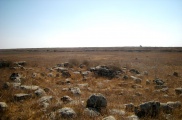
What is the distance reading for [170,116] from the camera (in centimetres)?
564

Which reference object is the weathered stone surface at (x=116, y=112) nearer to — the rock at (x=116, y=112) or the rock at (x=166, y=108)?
the rock at (x=116, y=112)

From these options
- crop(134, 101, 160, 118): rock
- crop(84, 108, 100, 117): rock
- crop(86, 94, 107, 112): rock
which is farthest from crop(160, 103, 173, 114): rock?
crop(84, 108, 100, 117): rock

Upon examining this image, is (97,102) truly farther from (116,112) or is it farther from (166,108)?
(166,108)

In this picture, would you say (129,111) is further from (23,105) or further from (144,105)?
(23,105)

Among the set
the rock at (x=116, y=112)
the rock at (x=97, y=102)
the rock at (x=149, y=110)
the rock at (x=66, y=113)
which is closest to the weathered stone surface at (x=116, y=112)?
the rock at (x=116, y=112)

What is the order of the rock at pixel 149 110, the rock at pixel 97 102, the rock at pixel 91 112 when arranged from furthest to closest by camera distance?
1. the rock at pixel 97 102
2. the rock at pixel 149 110
3. the rock at pixel 91 112

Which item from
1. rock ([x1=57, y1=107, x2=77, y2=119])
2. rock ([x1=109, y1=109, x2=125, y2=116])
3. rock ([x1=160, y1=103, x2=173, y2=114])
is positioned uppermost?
rock ([x1=57, y1=107, x2=77, y2=119])

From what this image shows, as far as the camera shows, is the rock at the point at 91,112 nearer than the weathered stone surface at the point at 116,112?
Yes

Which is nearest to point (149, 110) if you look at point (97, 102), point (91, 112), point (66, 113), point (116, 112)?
point (116, 112)

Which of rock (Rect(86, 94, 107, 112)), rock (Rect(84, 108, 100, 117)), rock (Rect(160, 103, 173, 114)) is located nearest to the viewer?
rock (Rect(84, 108, 100, 117))

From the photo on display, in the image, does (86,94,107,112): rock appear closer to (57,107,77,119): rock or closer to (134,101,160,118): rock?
(57,107,77,119): rock

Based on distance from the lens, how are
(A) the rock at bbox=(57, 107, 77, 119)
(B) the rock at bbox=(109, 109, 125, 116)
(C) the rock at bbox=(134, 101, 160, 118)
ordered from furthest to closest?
(B) the rock at bbox=(109, 109, 125, 116), (C) the rock at bbox=(134, 101, 160, 118), (A) the rock at bbox=(57, 107, 77, 119)

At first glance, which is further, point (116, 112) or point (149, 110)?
point (116, 112)

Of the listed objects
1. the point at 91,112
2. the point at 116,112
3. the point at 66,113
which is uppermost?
the point at 66,113
